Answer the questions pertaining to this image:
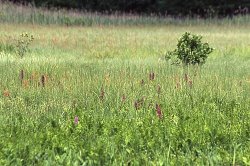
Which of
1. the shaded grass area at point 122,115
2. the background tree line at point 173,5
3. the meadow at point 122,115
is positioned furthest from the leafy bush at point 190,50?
the background tree line at point 173,5

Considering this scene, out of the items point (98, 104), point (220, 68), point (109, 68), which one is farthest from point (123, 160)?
point (220, 68)

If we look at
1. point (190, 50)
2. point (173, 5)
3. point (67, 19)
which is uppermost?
point (173, 5)

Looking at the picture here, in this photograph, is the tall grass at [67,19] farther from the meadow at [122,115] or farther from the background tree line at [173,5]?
the meadow at [122,115]

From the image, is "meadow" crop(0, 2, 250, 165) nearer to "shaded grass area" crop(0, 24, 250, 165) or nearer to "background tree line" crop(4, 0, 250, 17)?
"shaded grass area" crop(0, 24, 250, 165)

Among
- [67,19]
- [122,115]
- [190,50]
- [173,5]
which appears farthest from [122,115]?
[173,5]

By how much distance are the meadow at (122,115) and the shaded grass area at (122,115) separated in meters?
0.01

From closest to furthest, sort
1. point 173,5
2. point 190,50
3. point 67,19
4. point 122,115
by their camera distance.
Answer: point 122,115
point 190,50
point 67,19
point 173,5

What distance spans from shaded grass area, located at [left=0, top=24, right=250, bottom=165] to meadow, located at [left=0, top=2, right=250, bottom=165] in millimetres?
11

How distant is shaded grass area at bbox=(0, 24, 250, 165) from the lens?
14.9 ft

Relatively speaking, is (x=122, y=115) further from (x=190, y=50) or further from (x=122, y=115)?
(x=190, y=50)

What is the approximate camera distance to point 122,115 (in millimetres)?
5902

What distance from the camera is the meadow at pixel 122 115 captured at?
14.9 ft

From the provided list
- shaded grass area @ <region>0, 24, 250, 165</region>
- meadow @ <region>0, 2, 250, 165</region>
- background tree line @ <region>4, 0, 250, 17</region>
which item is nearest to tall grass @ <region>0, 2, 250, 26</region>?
background tree line @ <region>4, 0, 250, 17</region>

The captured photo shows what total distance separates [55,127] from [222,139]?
6.02 feet
